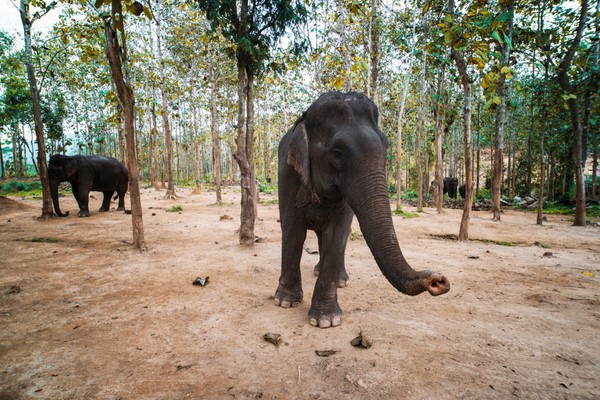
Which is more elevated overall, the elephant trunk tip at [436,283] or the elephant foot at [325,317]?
the elephant trunk tip at [436,283]

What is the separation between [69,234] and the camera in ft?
25.3

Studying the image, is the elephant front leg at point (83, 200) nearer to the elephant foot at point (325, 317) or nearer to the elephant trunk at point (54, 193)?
the elephant trunk at point (54, 193)

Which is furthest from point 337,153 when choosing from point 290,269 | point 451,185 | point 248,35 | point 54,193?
point 451,185

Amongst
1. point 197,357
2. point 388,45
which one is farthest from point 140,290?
point 388,45

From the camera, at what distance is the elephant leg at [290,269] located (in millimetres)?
3863

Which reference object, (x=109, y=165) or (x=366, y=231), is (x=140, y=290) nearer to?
(x=366, y=231)

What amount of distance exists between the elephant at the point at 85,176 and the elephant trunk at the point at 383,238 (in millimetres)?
11136

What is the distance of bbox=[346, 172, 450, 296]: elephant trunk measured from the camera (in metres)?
2.14

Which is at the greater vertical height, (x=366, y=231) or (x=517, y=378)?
(x=366, y=231)

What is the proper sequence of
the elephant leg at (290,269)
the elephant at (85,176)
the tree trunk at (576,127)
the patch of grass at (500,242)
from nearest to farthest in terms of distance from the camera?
the elephant leg at (290,269) < the patch of grass at (500,242) < the elephant at (85,176) < the tree trunk at (576,127)

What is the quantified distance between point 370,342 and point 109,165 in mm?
12776

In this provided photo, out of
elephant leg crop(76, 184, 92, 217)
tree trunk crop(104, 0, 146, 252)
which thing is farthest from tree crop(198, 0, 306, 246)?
elephant leg crop(76, 184, 92, 217)

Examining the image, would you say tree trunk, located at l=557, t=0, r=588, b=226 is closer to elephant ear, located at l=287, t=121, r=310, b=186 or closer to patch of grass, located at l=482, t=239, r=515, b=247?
patch of grass, located at l=482, t=239, r=515, b=247

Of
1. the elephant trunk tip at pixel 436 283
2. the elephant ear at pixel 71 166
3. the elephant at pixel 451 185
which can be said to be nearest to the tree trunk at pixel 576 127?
the elephant trunk tip at pixel 436 283
